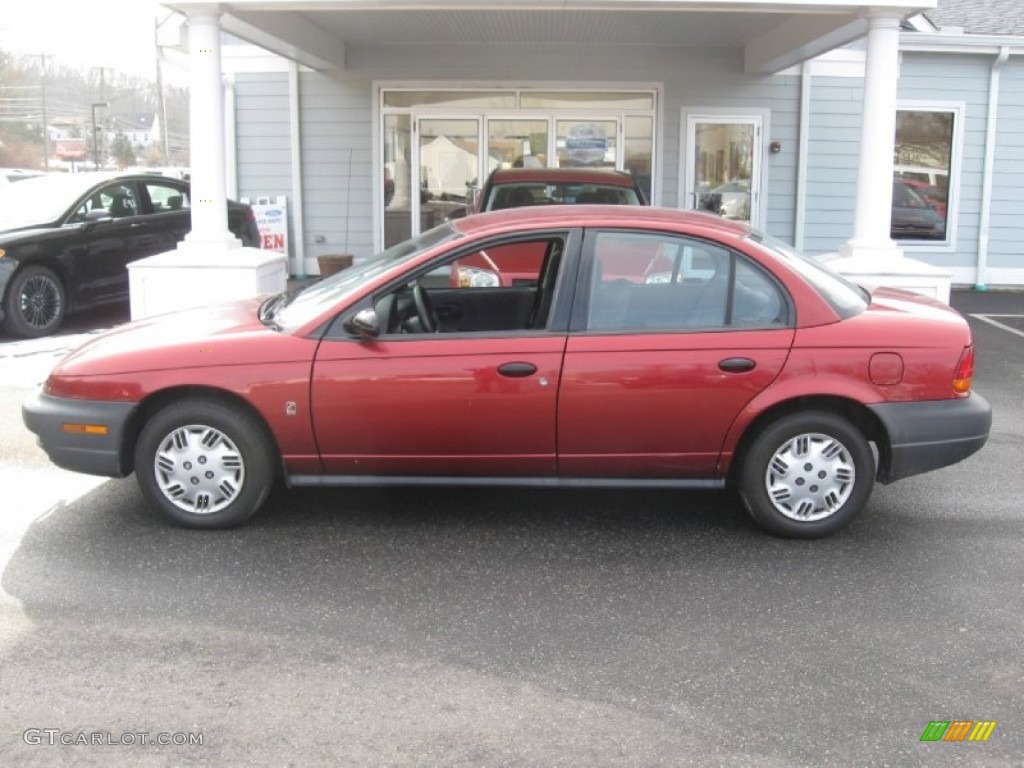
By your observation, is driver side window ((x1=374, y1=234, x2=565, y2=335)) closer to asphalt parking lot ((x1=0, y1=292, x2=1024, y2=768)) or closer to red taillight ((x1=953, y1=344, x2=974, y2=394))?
asphalt parking lot ((x1=0, y1=292, x2=1024, y2=768))

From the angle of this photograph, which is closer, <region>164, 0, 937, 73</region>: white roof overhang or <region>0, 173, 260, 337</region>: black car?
<region>164, 0, 937, 73</region>: white roof overhang

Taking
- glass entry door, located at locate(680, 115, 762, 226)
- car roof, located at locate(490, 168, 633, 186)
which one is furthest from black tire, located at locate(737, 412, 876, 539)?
glass entry door, located at locate(680, 115, 762, 226)

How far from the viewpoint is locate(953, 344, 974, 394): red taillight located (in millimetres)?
5000

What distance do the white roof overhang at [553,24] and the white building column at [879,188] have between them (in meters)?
0.30

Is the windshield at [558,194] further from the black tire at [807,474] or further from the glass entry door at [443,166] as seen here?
the black tire at [807,474]

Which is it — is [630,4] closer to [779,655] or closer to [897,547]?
[897,547]

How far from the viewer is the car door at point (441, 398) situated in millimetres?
4859

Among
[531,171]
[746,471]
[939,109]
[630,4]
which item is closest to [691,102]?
[939,109]

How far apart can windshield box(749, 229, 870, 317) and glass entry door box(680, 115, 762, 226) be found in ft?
29.5

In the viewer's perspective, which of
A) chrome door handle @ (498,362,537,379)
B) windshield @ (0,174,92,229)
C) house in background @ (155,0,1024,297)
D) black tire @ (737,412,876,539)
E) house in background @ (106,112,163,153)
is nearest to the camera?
chrome door handle @ (498,362,537,379)

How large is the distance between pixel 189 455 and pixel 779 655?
278 centimetres

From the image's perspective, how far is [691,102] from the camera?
14164 mm

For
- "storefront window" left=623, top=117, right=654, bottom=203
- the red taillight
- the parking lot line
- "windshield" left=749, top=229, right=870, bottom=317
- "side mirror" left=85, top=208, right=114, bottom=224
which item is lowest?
the parking lot line

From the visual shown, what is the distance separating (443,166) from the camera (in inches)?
572
